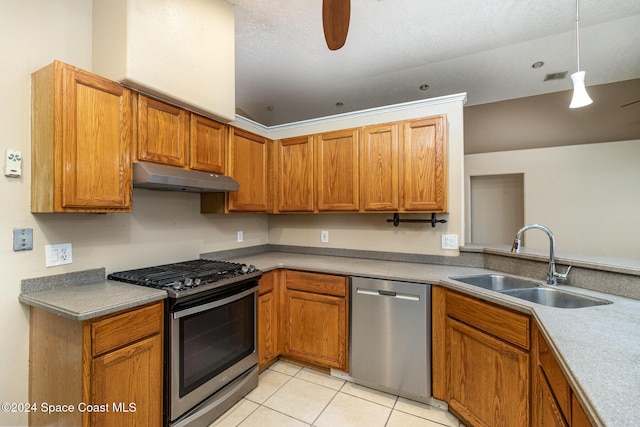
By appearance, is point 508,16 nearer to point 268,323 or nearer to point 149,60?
point 149,60

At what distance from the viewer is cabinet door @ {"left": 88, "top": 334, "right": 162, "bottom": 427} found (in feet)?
4.17

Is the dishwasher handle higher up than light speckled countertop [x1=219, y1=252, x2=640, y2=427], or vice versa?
light speckled countertop [x1=219, y1=252, x2=640, y2=427]

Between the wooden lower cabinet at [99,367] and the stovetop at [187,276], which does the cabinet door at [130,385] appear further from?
the stovetop at [187,276]

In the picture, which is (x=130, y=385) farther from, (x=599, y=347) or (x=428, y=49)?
(x=428, y=49)

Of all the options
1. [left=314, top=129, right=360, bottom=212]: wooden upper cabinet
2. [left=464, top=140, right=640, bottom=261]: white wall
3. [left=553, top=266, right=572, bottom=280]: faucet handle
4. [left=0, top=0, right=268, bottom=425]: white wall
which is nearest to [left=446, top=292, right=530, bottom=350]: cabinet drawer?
[left=553, top=266, right=572, bottom=280]: faucet handle

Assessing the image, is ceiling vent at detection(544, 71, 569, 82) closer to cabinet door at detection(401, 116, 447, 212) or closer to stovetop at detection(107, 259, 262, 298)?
cabinet door at detection(401, 116, 447, 212)

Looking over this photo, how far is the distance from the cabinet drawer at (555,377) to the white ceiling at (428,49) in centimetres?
210

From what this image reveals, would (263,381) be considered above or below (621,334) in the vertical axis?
below

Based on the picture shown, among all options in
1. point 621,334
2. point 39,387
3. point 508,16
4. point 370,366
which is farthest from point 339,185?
point 39,387

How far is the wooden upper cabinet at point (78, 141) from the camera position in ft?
4.53

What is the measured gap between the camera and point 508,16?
6.26 feet

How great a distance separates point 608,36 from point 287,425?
3740 millimetres

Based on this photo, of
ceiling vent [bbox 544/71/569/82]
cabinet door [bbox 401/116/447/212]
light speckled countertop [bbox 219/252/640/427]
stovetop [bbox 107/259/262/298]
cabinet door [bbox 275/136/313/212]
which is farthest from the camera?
cabinet door [bbox 275/136/313/212]

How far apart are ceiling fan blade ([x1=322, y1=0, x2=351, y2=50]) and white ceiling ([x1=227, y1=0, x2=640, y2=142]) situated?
0.67 meters
